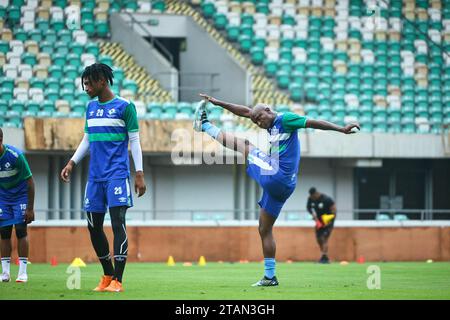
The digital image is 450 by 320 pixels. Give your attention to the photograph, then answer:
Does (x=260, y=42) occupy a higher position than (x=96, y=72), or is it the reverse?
(x=260, y=42)

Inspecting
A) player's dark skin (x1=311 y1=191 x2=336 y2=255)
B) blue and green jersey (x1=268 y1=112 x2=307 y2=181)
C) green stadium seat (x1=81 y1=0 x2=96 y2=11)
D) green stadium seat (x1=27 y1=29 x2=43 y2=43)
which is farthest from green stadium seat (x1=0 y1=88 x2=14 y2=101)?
blue and green jersey (x1=268 y1=112 x2=307 y2=181)

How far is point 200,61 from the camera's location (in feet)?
114

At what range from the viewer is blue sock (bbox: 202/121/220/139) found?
14242 mm

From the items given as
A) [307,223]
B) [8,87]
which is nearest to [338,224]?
[307,223]

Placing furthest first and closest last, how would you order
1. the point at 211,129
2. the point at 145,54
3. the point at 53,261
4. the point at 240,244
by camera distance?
the point at 145,54, the point at 240,244, the point at 53,261, the point at 211,129

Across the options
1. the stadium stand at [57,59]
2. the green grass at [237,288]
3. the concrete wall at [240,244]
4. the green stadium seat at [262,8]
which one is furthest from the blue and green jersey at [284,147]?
the green stadium seat at [262,8]

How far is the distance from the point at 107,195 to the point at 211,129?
2.17 meters

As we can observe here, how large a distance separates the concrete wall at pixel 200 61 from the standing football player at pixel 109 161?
19267mm

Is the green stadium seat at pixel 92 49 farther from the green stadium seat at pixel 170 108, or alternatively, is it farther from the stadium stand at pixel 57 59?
the green stadium seat at pixel 170 108

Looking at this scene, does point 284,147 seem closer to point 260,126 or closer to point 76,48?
point 260,126

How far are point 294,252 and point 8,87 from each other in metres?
8.91

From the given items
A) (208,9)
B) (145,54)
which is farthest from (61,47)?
(208,9)

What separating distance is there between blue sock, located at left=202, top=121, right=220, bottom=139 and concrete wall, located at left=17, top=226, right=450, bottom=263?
1123 centimetres
